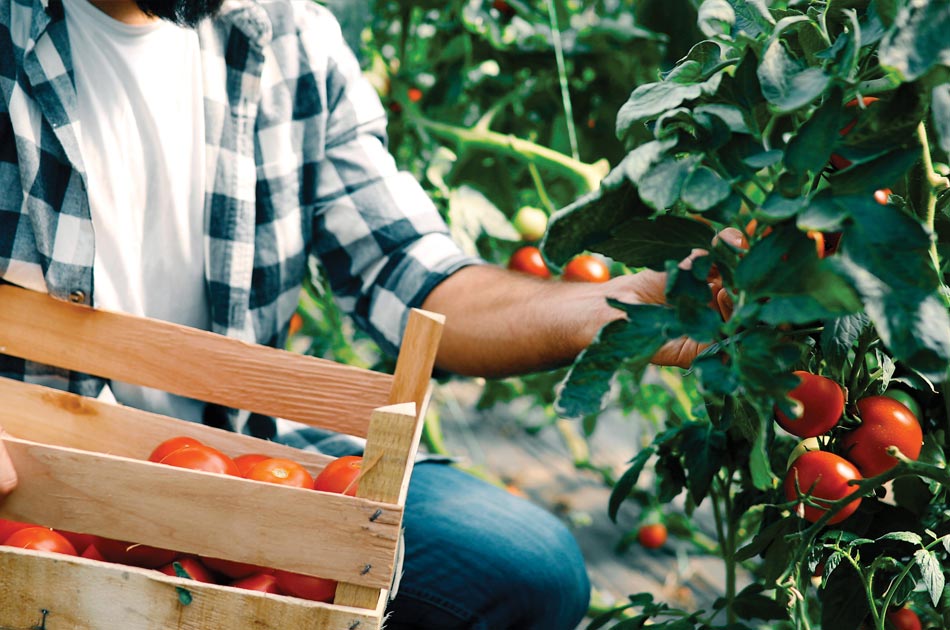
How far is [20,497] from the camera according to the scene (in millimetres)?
672

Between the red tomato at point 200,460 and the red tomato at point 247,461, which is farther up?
the red tomato at point 200,460

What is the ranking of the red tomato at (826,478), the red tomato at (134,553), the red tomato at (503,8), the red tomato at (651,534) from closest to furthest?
the red tomato at (826,478), the red tomato at (134,553), the red tomato at (503,8), the red tomato at (651,534)

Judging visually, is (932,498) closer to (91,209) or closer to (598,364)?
(598,364)

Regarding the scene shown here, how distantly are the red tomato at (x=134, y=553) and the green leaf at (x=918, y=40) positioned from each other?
24.3 inches

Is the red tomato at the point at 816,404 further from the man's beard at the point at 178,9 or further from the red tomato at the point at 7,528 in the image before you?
the man's beard at the point at 178,9

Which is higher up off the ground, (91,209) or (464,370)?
(91,209)

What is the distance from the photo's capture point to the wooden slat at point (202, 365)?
0.92m

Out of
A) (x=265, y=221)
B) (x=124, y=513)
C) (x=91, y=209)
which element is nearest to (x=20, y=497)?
(x=124, y=513)


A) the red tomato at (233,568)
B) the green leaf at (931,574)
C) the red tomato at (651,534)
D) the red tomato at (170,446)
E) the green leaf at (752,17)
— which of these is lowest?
the red tomato at (651,534)

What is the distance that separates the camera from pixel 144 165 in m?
1.09

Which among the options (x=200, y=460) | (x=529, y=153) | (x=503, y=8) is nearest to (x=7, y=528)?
(x=200, y=460)

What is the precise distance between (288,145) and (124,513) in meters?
0.63

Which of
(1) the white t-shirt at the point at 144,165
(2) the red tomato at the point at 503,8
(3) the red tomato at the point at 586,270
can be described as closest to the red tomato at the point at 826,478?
(3) the red tomato at the point at 586,270

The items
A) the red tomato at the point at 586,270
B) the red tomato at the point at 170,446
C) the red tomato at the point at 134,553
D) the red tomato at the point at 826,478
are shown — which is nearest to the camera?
the red tomato at the point at 826,478
